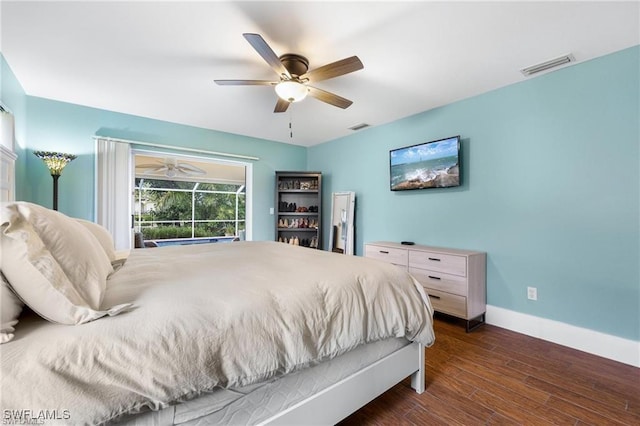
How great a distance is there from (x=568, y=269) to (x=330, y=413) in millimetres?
2453

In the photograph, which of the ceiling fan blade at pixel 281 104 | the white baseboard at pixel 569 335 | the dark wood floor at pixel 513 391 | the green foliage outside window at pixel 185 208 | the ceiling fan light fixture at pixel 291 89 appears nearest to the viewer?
the dark wood floor at pixel 513 391

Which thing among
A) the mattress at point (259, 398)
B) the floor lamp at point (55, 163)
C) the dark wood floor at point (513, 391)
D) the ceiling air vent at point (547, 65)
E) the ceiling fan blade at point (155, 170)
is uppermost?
the ceiling air vent at point (547, 65)

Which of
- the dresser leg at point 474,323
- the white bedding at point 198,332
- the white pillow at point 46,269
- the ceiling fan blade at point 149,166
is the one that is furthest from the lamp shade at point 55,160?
the dresser leg at point 474,323

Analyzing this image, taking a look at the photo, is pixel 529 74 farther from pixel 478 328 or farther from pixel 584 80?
pixel 478 328

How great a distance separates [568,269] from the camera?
7.73ft

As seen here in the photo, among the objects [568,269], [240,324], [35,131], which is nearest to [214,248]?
[240,324]

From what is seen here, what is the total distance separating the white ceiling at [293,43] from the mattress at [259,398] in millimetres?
2092

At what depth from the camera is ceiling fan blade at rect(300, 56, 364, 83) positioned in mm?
1873

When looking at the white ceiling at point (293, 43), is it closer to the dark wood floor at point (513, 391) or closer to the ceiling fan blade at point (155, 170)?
the dark wood floor at point (513, 391)

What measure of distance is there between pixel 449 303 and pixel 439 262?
422 mm

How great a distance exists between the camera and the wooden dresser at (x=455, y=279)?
263cm

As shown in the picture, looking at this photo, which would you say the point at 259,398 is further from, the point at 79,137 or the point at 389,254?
the point at 79,137

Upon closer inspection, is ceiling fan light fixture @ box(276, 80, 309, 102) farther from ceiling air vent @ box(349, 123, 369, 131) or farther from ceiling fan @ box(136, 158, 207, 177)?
ceiling fan @ box(136, 158, 207, 177)

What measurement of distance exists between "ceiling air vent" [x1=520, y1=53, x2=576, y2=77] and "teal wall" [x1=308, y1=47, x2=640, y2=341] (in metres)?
0.12
